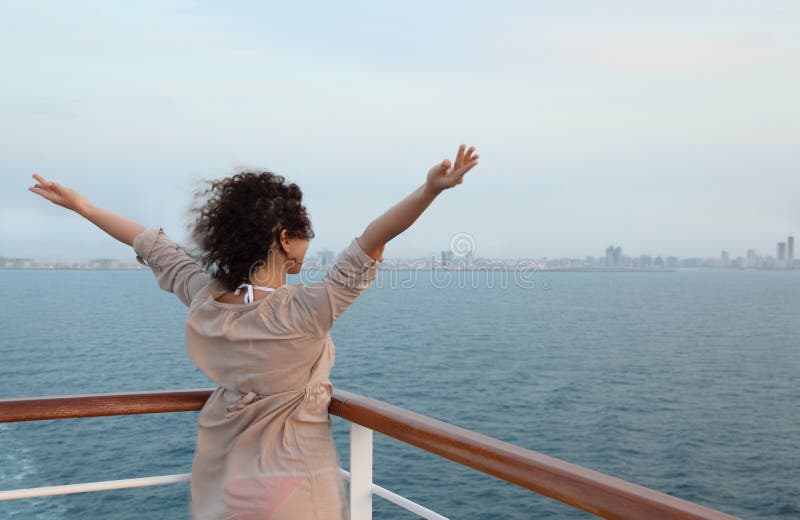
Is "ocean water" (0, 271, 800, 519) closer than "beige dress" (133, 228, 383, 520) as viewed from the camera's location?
No

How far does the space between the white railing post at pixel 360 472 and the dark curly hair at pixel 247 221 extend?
54 cm

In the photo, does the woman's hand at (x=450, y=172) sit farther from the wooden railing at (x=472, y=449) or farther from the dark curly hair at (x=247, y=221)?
the wooden railing at (x=472, y=449)

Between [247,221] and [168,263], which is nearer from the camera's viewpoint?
[247,221]

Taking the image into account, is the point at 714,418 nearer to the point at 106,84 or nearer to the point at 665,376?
the point at 665,376

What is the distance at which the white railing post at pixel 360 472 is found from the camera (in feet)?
5.75

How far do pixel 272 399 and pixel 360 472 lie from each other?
1.35 ft

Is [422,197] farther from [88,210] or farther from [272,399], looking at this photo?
[88,210]

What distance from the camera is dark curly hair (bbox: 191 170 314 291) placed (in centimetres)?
146

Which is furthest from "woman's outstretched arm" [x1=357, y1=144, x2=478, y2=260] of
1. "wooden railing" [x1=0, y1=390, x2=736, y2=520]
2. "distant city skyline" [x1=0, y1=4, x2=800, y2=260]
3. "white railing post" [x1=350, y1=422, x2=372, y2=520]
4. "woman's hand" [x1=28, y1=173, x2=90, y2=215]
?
"distant city skyline" [x1=0, y1=4, x2=800, y2=260]

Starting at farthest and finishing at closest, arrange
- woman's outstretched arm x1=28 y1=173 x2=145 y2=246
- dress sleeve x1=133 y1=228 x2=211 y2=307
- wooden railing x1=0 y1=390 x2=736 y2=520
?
woman's outstretched arm x1=28 y1=173 x2=145 y2=246
dress sleeve x1=133 y1=228 x2=211 y2=307
wooden railing x1=0 y1=390 x2=736 y2=520

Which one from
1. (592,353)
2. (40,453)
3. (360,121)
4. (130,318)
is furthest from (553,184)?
(40,453)

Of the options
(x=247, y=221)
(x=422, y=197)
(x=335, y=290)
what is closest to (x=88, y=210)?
(x=247, y=221)

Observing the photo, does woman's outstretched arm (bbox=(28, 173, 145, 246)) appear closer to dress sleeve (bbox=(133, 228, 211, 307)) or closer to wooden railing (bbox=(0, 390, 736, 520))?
dress sleeve (bbox=(133, 228, 211, 307))

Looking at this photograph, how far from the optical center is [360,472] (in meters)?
1.75
